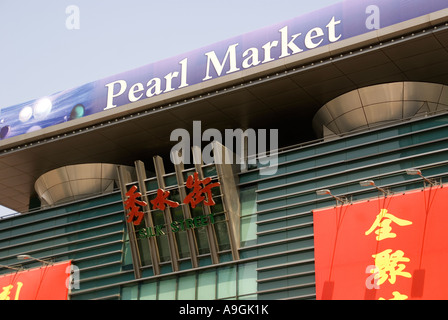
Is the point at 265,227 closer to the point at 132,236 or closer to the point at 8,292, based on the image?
the point at 132,236

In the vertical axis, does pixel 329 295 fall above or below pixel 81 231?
below

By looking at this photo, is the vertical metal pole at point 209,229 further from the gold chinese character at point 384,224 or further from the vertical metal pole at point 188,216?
the gold chinese character at point 384,224

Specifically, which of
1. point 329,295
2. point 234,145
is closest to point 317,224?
point 329,295

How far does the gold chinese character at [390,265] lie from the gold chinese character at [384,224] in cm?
78

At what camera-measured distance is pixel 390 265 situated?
32.1 metres

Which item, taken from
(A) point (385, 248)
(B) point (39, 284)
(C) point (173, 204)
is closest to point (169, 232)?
(C) point (173, 204)

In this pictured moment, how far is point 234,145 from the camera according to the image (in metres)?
43.0

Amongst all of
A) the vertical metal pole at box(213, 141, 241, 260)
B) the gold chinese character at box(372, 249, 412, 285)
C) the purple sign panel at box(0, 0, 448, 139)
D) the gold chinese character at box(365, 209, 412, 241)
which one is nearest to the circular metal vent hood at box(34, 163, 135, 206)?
the purple sign panel at box(0, 0, 448, 139)

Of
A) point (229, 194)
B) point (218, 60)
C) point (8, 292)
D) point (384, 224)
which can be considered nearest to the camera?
point (384, 224)

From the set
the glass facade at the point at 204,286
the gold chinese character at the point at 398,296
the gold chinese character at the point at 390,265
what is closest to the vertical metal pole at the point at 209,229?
the glass facade at the point at 204,286

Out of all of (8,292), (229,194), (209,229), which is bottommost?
(8,292)

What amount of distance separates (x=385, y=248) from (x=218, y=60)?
587 inches
